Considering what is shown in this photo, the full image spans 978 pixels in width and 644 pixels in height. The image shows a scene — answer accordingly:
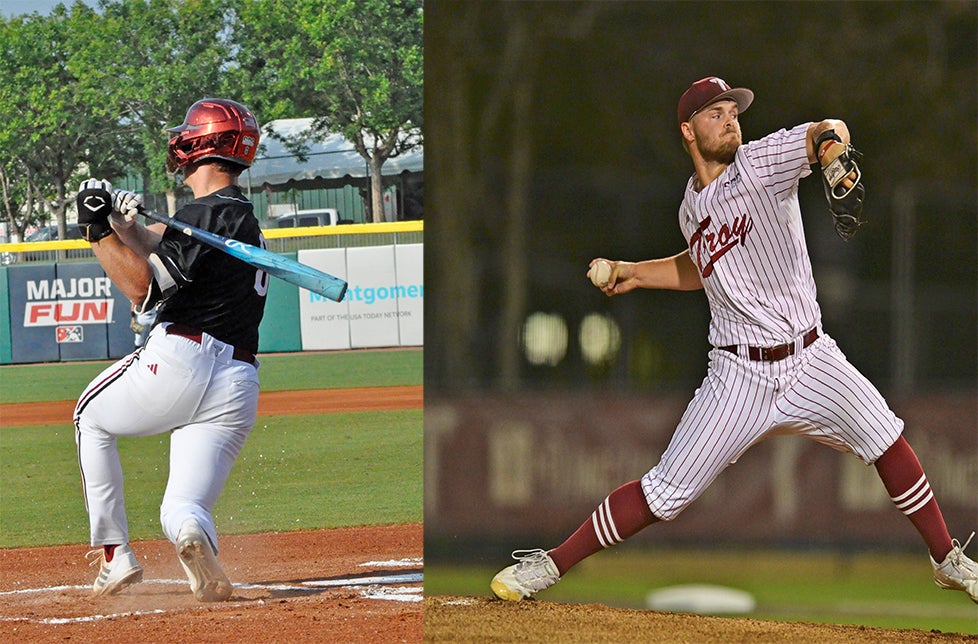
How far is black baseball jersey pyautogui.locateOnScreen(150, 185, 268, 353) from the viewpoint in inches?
105

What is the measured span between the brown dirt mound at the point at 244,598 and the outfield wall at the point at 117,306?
0.76 m

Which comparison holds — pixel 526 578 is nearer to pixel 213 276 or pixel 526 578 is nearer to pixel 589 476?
pixel 589 476

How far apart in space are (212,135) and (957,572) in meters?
2.12

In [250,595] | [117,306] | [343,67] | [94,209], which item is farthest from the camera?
[117,306]

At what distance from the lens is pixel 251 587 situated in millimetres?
3285

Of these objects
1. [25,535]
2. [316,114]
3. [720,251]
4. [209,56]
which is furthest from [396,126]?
[25,535]

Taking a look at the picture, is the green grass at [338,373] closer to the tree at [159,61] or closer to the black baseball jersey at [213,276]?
the tree at [159,61]

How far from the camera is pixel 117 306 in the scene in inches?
167

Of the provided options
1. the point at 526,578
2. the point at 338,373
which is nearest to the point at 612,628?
the point at 526,578

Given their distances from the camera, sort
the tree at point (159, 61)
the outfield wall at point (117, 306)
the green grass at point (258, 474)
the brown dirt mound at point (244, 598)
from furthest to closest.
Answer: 1. the green grass at point (258, 474)
2. the outfield wall at point (117, 306)
3. the tree at point (159, 61)
4. the brown dirt mound at point (244, 598)

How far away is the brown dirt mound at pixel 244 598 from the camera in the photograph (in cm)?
289

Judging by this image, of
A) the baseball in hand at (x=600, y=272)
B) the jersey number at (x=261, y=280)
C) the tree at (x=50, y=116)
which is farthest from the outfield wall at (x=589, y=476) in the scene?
the tree at (x=50, y=116)

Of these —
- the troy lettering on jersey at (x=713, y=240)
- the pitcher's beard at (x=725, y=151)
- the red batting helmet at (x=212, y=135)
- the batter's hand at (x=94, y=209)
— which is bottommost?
the troy lettering on jersey at (x=713, y=240)

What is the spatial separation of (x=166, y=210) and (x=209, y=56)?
0.59m
